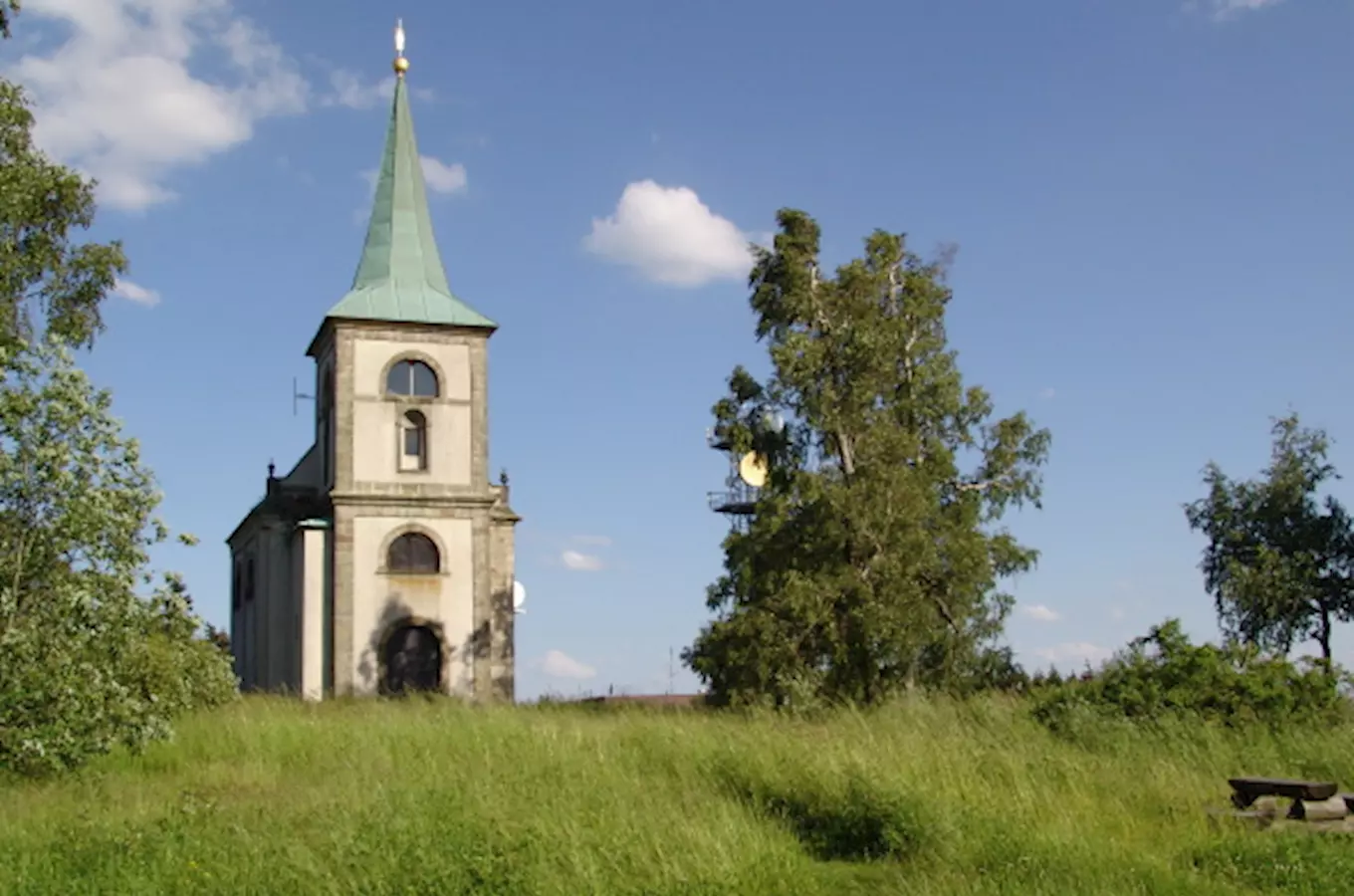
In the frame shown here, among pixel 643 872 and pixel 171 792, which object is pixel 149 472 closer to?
pixel 171 792

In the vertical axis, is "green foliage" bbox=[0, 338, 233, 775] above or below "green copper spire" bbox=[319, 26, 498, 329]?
below

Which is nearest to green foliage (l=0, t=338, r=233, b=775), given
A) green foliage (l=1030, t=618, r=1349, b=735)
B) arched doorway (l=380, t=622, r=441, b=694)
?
green foliage (l=1030, t=618, r=1349, b=735)

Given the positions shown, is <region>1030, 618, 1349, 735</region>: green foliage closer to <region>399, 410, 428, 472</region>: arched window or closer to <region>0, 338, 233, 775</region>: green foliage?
<region>0, 338, 233, 775</region>: green foliage

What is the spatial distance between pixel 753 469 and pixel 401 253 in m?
12.6

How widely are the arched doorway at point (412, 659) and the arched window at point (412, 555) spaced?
1.37 meters

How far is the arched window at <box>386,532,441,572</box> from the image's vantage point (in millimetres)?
35031

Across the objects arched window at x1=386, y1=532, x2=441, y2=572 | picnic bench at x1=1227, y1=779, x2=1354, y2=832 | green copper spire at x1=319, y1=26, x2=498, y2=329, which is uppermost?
green copper spire at x1=319, y1=26, x2=498, y2=329

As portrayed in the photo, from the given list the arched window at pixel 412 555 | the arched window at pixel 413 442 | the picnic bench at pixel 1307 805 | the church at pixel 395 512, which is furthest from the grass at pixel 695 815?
the arched window at pixel 413 442

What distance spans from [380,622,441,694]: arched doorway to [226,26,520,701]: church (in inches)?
1.3

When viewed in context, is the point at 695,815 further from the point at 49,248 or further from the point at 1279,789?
the point at 49,248

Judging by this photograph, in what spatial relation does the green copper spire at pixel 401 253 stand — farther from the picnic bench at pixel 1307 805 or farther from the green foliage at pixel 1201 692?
the picnic bench at pixel 1307 805

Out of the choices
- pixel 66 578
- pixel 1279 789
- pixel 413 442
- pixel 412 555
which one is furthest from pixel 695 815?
pixel 413 442

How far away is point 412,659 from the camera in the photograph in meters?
34.8

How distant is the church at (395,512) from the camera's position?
113 ft
